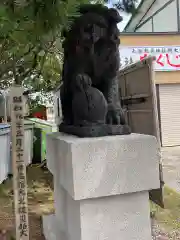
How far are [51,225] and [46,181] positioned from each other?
148 inches

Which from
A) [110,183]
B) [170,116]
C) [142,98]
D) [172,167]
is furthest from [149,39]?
[110,183]

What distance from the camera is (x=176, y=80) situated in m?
11.1

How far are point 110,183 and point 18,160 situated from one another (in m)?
1.43

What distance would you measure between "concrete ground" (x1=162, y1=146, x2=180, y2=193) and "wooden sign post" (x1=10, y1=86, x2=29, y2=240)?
11.7 ft

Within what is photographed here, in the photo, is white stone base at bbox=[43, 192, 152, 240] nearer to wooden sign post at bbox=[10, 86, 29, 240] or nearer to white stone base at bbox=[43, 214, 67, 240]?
white stone base at bbox=[43, 214, 67, 240]

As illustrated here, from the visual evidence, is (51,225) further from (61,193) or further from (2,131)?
(2,131)

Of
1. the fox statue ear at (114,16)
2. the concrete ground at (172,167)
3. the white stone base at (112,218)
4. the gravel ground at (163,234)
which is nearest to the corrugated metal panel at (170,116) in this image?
the concrete ground at (172,167)

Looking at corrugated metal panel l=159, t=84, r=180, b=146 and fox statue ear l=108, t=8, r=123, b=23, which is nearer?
fox statue ear l=108, t=8, r=123, b=23

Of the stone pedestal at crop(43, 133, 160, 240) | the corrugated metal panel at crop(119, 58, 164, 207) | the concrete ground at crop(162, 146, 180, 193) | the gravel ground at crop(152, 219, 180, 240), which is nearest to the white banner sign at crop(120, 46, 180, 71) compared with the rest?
the concrete ground at crop(162, 146, 180, 193)

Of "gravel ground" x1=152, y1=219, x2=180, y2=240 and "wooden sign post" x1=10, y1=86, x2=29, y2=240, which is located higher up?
"wooden sign post" x1=10, y1=86, x2=29, y2=240

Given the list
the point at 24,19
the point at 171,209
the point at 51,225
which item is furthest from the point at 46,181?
the point at 24,19

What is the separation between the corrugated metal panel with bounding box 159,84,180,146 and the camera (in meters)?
11.7

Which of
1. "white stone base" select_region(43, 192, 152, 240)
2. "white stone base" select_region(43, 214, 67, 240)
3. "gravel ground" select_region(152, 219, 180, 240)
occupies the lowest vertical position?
"gravel ground" select_region(152, 219, 180, 240)

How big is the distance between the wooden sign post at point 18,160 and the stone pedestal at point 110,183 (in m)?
0.98
